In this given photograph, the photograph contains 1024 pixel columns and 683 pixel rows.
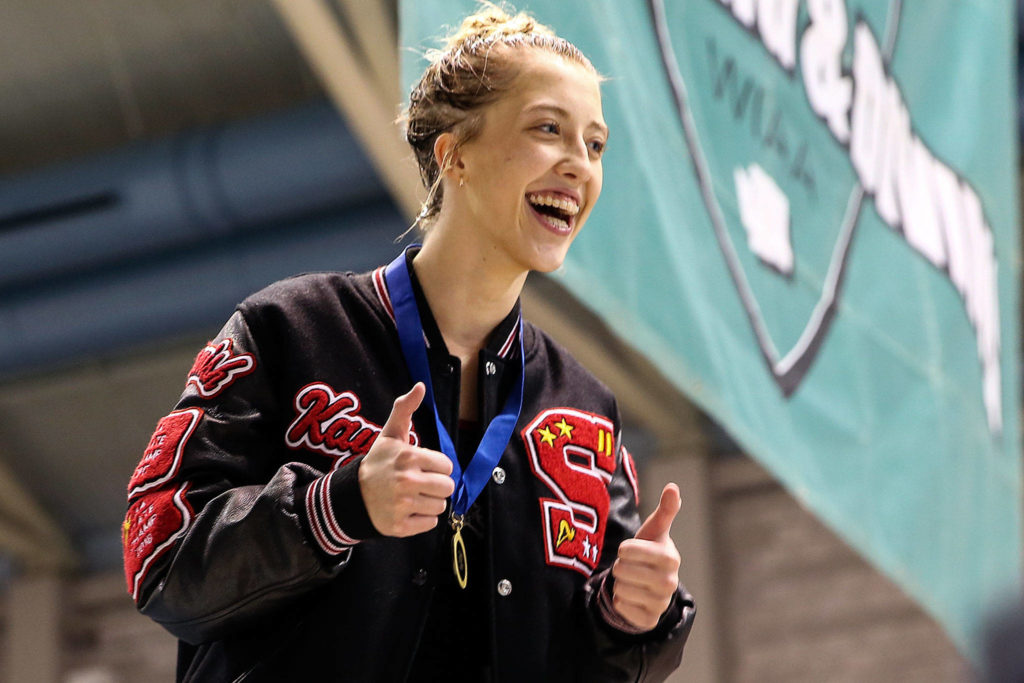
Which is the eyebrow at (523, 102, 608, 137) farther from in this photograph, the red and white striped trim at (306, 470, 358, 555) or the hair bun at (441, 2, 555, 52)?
the red and white striped trim at (306, 470, 358, 555)

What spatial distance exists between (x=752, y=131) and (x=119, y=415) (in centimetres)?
720

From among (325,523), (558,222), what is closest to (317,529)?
(325,523)

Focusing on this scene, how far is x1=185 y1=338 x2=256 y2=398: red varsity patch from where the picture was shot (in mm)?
1459

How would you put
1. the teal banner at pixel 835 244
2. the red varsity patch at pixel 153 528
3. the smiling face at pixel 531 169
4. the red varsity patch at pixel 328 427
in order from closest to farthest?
the red varsity patch at pixel 153 528, the red varsity patch at pixel 328 427, the smiling face at pixel 531 169, the teal banner at pixel 835 244

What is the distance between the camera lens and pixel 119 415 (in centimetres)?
924

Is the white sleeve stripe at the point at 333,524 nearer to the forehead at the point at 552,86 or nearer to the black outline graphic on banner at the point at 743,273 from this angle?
the forehead at the point at 552,86

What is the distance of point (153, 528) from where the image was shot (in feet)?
4.55

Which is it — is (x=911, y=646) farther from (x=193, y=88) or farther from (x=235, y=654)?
(x=235, y=654)

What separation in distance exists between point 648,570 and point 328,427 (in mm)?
351

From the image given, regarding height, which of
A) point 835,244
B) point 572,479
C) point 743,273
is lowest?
point 835,244

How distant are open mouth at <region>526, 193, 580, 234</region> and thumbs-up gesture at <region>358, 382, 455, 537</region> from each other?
0.37 meters

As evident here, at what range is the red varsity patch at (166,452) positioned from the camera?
1.41 m

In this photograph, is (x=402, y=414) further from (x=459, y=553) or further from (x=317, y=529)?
(x=459, y=553)

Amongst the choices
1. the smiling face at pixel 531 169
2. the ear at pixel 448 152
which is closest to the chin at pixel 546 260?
the smiling face at pixel 531 169
